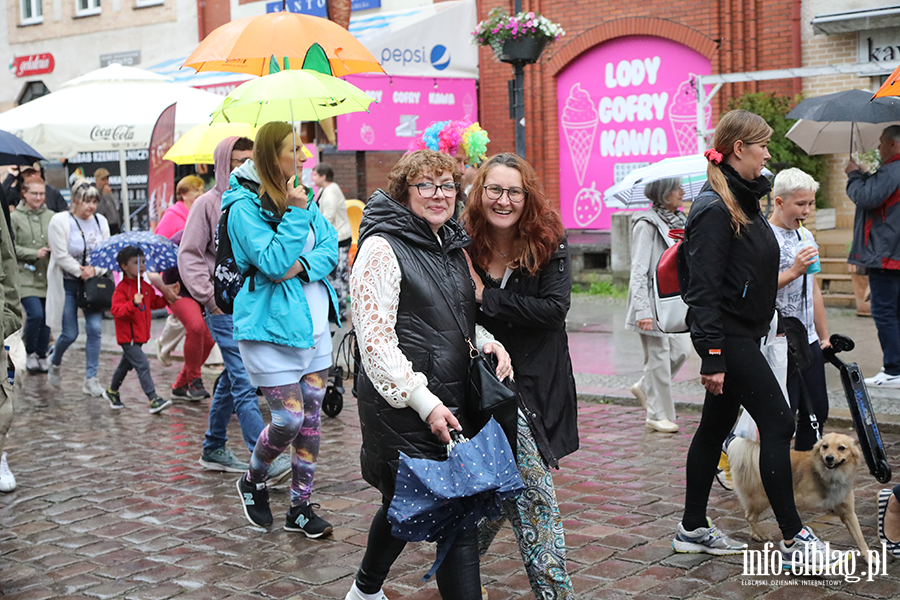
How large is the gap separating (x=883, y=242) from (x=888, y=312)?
0.58 metres

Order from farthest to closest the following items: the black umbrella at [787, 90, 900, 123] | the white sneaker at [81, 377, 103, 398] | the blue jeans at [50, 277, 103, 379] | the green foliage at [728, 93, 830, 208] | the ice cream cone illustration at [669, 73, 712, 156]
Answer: the ice cream cone illustration at [669, 73, 712, 156] < the green foliage at [728, 93, 830, 208] < the blue jeans at [50, 277, 103, 379] < the white sneaker at [81, 377, 103, 398] < the black umbrella at [787, 90, 900, 123]

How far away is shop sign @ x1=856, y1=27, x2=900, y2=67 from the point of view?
1395 cm

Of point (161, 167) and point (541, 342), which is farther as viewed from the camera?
point (161, 167)

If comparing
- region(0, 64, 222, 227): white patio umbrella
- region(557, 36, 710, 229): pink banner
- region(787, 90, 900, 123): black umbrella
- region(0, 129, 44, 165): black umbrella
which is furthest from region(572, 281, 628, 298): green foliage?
region(0, 129, 44, 165): black umbrella

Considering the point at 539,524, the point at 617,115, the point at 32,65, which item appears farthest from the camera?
the point at 32,65

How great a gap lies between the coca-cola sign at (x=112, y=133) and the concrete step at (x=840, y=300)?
28.1 feet

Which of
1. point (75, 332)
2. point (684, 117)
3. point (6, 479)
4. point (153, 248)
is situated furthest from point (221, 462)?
point (684, 117)

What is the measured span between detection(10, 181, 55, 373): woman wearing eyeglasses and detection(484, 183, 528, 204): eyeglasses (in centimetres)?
801

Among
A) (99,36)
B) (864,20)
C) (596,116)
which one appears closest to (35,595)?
(864,20)

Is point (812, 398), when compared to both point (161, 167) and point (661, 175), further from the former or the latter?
point (161, 167)

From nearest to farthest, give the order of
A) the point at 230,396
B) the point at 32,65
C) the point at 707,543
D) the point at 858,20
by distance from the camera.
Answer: the point at 707,543, the point at 230,396, the point at 858,20, the point at 32,65

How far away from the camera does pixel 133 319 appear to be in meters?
9.00

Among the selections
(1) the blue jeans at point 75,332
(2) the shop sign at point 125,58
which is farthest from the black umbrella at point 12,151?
(2) the shop sign at point 125,58

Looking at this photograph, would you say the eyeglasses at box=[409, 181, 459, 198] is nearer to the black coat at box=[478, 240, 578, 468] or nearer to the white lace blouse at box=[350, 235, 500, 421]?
the white lace blouse at box=[350, 235, 500, 421]
